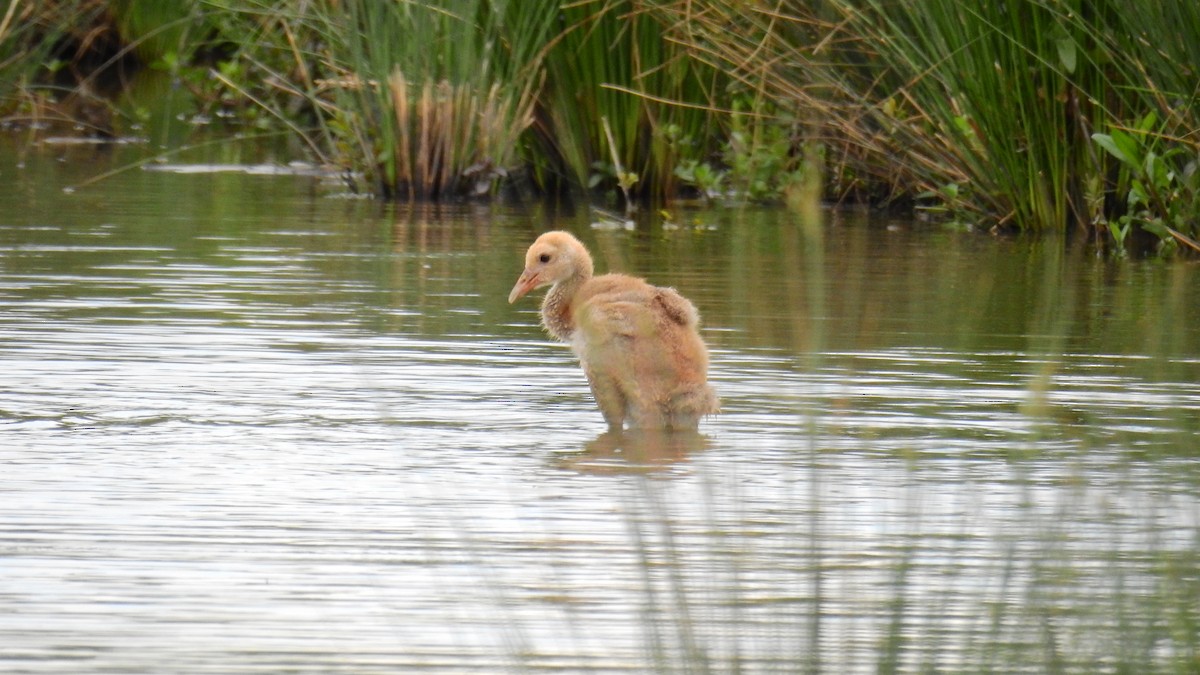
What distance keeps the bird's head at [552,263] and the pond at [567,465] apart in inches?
13.0

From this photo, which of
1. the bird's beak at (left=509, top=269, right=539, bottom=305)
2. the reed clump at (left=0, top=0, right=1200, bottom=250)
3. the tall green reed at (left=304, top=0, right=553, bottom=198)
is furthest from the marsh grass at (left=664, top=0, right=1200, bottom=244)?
Result: the bird's beak at (left=509, top=269, right=539, bottom=305)

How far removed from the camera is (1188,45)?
9.38 meters

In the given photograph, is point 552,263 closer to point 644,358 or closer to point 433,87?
point 644,358

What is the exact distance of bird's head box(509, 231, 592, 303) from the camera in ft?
22.7

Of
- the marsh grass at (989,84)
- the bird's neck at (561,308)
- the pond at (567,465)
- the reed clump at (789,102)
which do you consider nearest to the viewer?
the pond at (567,465)

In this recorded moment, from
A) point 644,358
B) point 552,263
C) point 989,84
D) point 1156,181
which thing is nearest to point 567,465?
point 644,358

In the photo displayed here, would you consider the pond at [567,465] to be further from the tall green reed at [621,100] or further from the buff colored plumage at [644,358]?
the tall green reed at [621,100]

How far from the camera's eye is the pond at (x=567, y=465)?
3285 millimetres

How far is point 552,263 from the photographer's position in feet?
22.7

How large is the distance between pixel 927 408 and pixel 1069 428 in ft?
1.51

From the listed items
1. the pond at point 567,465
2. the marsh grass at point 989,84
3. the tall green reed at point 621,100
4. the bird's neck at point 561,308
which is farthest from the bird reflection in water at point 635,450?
the tall green reed at point 621,100

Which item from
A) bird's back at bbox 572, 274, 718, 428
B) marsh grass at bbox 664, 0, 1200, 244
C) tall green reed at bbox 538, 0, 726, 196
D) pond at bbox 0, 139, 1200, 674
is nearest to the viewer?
pond at bbox 0, 139, 1200, 674

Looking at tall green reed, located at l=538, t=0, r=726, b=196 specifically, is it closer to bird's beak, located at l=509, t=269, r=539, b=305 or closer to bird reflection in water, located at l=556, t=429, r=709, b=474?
bird's beak, located at l=509, t=269, r=539, b=305

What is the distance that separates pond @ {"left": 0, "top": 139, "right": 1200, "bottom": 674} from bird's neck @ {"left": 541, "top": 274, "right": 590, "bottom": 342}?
203 millimetres
